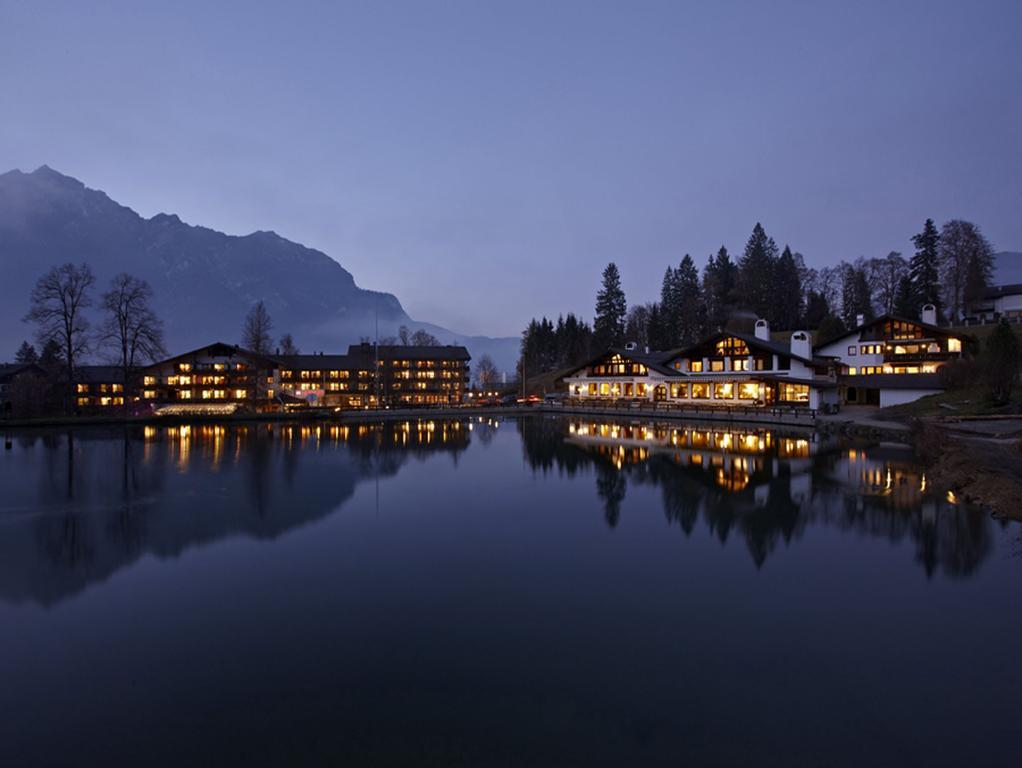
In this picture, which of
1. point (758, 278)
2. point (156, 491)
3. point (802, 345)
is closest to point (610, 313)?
point (758, 278)

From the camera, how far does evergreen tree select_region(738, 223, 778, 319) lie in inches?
3391

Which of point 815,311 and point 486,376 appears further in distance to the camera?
point 486,376

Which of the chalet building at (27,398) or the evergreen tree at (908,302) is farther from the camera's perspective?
the evergreen tree at (908,302)

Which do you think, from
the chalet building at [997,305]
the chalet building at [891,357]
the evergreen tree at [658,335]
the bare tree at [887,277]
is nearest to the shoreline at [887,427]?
the chalet building at [891,357]

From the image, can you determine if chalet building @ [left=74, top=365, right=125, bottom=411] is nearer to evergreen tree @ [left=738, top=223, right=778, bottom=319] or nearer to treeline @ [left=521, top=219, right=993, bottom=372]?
treeline @ [left=521, top=219, right=993, bottom=372]

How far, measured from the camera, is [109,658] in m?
7.98

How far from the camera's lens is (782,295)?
3393 inches

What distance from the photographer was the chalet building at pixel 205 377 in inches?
2638

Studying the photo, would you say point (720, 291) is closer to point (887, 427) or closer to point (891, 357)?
point (891, 357)

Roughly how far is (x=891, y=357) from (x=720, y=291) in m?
46.9

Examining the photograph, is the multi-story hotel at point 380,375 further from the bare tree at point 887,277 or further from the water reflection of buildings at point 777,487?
the bare tree at point 887,277

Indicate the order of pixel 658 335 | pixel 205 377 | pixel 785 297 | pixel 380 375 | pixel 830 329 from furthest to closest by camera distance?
pixel 658 335 → pixel 785 297 → pixel 380 375 → pixel 205 377 → pixel 830 329

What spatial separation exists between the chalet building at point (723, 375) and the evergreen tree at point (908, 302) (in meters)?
18.8

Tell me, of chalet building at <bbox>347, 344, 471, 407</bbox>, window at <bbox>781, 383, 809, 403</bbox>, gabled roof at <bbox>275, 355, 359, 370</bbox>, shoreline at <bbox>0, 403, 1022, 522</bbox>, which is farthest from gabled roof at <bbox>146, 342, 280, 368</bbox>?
window at <bbox>781, 383, 809, 403</bbox>
